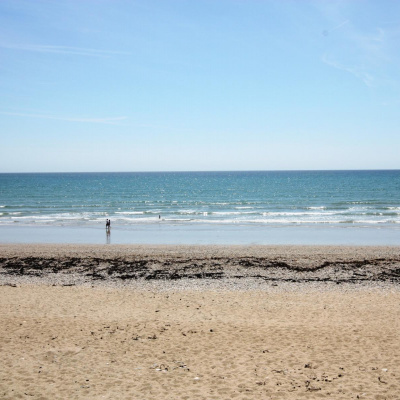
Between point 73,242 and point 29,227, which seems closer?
point 73,242

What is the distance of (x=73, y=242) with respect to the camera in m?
30.4

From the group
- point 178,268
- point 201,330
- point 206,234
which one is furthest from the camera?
point 206,234

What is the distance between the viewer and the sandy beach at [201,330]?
336 inches

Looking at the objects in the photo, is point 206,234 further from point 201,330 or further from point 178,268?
point 201,330

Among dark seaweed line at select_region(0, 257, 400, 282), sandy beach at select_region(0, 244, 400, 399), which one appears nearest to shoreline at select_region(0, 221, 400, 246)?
dark seaweed line at select_region(0, 257, 400, 282)

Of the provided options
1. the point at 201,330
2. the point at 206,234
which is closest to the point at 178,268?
the point at 201,330

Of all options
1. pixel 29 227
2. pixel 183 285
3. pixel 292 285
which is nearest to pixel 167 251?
pixel 183 285

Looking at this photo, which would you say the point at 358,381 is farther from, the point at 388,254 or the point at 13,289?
the point at 388,254

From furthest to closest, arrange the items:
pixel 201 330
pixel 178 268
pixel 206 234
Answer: pixel 206 234
pixel 178 268
pixel 201 330

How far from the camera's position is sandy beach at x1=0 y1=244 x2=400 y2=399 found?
854cm

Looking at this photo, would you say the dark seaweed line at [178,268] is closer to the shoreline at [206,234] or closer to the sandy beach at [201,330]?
the sandy beach at [201,330]

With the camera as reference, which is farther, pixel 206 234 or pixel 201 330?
pixel 206 234

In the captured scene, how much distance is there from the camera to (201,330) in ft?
38.5

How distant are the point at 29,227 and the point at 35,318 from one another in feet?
94.4
